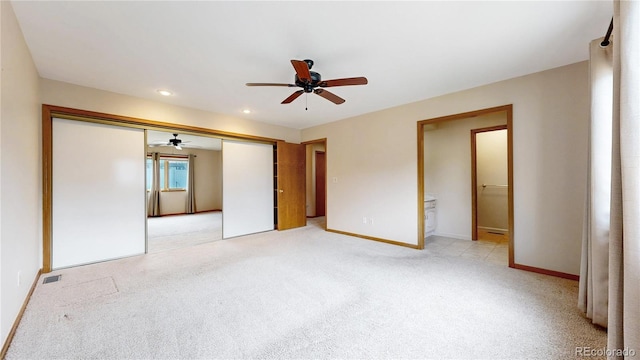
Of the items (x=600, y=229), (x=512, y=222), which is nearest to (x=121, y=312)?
(x=600, y=229)

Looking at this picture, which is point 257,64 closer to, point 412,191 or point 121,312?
point 121,312

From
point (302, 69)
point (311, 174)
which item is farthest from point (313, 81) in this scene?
point (311, 174)

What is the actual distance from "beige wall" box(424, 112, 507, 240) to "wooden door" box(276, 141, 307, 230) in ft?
9.33

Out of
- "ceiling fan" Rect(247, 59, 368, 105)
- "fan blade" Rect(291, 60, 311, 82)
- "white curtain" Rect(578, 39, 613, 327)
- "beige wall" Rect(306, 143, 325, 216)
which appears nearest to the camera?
"white curtain" Rect(578, 39, 613, 327)

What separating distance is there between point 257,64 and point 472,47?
220 centimetres

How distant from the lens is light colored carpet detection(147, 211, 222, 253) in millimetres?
4238

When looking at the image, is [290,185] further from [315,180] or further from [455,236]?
[455,236]

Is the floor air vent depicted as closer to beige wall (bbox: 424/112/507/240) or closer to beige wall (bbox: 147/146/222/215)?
beige wall (bbox: 147/146/222/215)

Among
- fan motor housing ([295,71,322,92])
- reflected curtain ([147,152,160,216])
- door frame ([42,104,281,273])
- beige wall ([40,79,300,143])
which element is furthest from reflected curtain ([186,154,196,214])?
fan motor housing ([295,71,322,92])

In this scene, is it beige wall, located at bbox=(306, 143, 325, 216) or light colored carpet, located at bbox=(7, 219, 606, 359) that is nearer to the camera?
light colored carpet, located at bbox=(7, 219, 606, 359)

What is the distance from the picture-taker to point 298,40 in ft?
7.13

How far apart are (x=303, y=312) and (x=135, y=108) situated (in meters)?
3.76

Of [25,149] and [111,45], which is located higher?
[111,45]

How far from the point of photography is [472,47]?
233 cm
